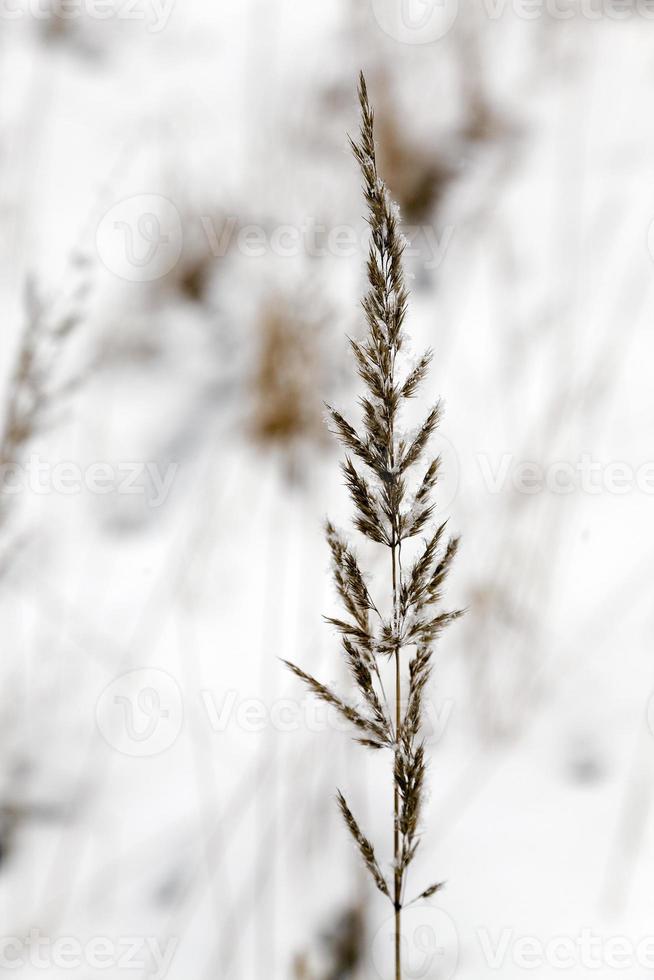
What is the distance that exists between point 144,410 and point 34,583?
635 mm

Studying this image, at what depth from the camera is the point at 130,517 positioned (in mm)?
1860

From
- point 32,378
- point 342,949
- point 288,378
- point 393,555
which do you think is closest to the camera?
point 393,555

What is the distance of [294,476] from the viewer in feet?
6.37

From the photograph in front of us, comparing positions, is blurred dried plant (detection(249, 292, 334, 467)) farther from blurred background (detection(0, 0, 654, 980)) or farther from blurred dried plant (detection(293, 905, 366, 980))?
blurred dried plant (detection(293, 905, 366, 980))

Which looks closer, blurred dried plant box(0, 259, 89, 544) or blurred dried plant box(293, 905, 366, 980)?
blurred dried plant box(0, 259, 89, 544)

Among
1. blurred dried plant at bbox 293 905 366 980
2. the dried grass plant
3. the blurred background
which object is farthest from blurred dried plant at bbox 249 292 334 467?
the dried grass plant

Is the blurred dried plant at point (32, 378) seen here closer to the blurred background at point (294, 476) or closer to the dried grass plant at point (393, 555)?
the blurred background at point (294, 476)

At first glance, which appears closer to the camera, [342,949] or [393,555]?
[393,555]

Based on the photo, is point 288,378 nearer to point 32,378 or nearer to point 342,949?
point 32,378

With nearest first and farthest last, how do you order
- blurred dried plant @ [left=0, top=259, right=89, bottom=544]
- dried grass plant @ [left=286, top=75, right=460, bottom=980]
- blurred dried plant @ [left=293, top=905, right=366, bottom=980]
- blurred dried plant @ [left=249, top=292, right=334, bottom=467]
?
dried grass plant @ [left=286, top=75, right=460, bottom=980] → blurred dried plant @ [left=0, top=259, right=89, bottom=544] → blurred dried plant @ [left=293, top=905, right=366, bottom=980] → blurred dried plant @ [left=249, top=292, right=334, bottom=467]

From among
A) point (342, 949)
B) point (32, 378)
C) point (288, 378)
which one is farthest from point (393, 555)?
point (288, 378)

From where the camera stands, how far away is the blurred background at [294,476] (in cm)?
117

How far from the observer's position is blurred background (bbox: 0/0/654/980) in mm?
1170

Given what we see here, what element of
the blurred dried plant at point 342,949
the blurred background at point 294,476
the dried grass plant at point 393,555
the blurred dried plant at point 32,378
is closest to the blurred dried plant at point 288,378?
the blurred background at point 294,476
